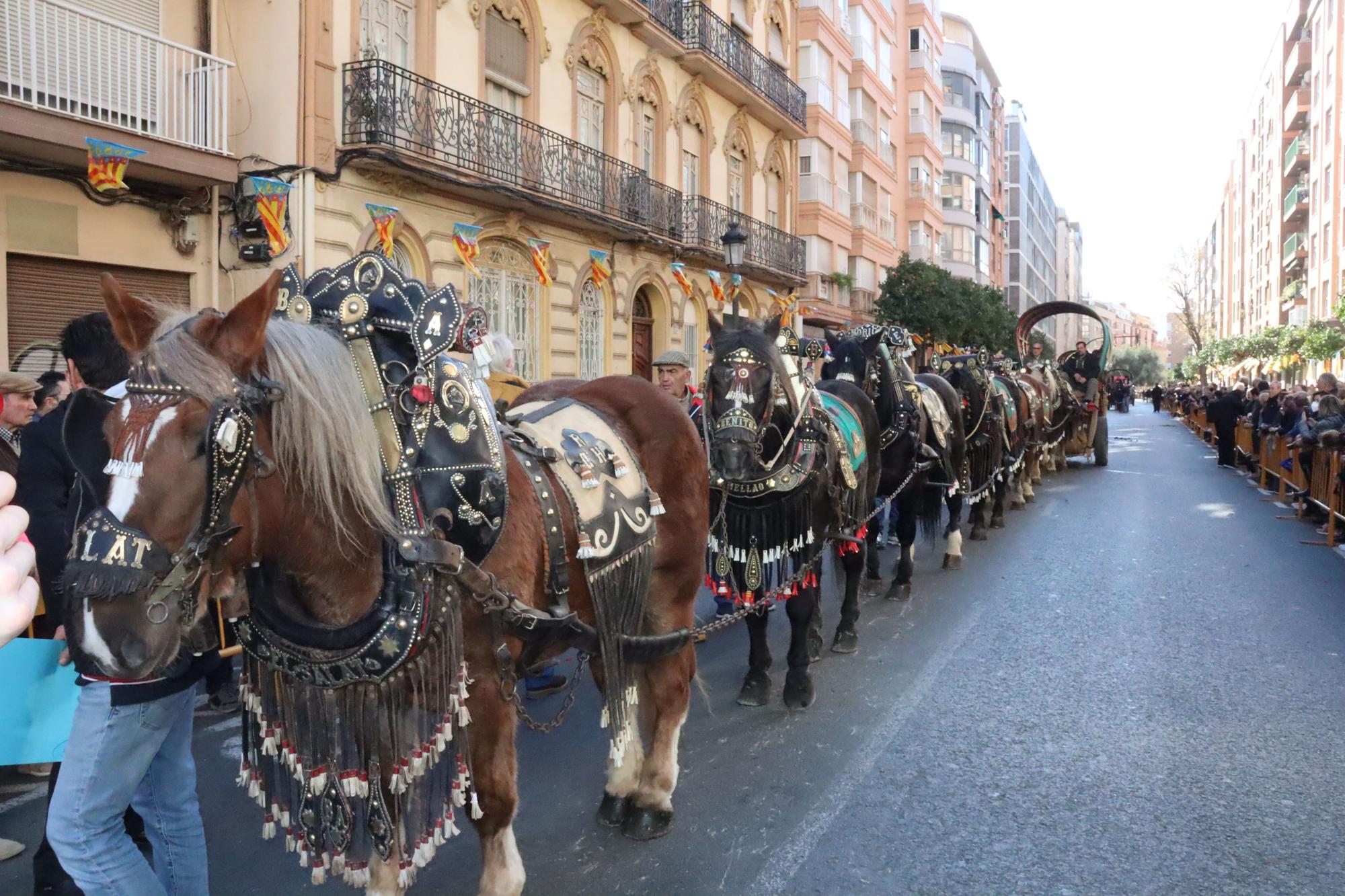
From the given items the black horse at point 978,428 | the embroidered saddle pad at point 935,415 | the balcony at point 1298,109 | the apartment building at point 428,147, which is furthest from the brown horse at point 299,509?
the balcony at point 1298,109

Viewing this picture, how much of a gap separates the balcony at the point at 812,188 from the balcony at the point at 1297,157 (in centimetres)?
3510

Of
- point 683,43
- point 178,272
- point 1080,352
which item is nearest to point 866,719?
point 178,272

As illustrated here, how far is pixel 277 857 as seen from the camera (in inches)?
138

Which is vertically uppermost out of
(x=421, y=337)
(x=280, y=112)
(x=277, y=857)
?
(x=280, y=112)

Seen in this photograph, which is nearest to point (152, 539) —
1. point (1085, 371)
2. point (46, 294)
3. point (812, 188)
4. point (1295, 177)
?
point (46, 294)

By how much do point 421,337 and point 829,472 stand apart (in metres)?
3.25

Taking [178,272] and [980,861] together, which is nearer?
[980,861]

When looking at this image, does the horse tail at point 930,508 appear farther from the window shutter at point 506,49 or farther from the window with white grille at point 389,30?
the window shutter at point 506,49

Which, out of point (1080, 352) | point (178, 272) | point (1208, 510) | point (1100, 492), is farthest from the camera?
point (1080, 352)

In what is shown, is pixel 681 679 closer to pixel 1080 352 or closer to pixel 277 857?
Answer: pixel 277 857

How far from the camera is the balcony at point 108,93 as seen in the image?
898 cm

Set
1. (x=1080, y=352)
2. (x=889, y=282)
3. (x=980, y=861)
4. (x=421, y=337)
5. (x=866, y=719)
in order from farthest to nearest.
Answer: (x=889, y=282)
(x=1080, y=352)
(x=866, y=719)
(x=980, y=861)
(x=421, y=337)

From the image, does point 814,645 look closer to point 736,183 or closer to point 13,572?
point 13,572

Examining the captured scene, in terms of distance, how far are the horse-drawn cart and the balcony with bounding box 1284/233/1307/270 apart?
39.0 m
